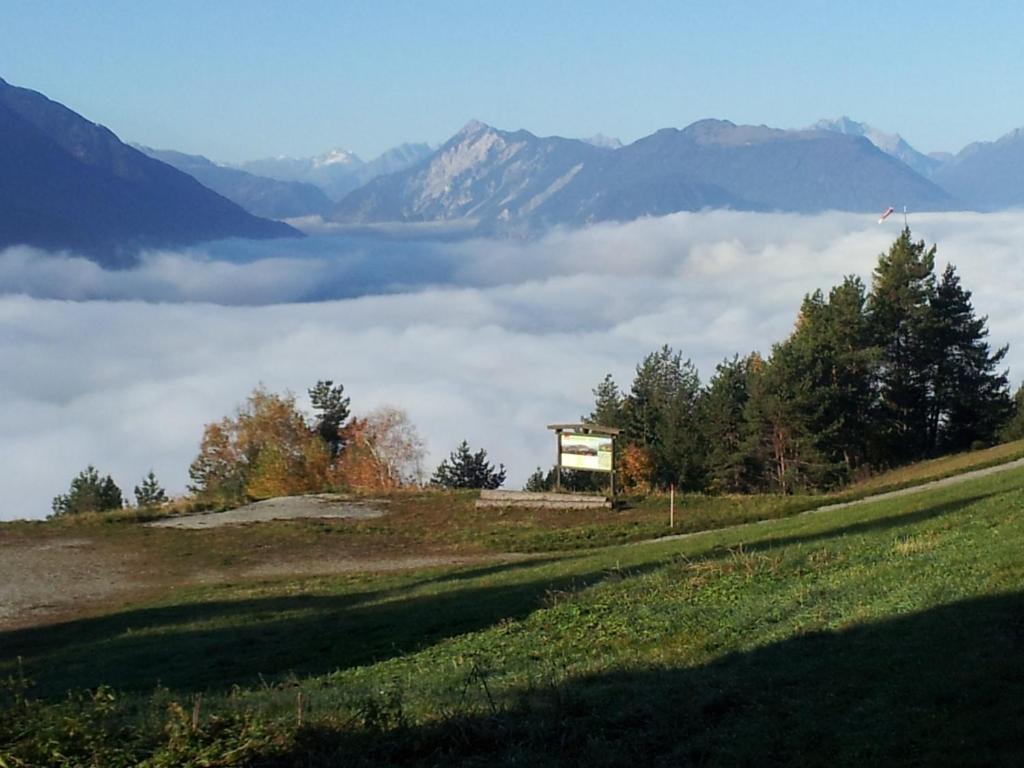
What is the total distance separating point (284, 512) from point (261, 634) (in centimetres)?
1983

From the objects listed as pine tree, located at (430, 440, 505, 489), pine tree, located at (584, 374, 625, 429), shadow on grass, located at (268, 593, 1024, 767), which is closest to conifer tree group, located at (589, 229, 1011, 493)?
pine tree, located at (584, 374, 625, 429)

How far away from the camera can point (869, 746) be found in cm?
682

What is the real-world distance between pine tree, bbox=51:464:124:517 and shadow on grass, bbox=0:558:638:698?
1848 inches

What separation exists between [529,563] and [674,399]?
48.7 m

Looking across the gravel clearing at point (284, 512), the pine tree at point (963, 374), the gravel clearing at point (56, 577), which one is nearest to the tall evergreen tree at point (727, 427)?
the pine tree at point (963, 374)

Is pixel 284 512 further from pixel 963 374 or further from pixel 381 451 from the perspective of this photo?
pixel 381 451

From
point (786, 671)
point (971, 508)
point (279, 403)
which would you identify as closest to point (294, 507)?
point (971, 508)

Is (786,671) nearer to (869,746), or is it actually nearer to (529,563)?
(869,746)

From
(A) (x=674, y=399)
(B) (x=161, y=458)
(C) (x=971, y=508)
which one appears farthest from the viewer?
(B) (x=161, y=458)

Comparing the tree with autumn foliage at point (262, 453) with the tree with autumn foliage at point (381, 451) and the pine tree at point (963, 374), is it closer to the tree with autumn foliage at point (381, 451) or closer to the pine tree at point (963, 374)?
the tree with autumn foliage at point (381, 451)

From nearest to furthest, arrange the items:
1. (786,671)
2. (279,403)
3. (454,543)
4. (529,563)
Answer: (786,671) < (529,563) < (454,543) < (279,403)

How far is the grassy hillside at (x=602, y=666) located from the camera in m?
7.02

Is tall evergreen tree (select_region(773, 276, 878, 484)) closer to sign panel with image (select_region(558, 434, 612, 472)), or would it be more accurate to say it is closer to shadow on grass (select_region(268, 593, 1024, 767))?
sign panel with image (select_region(558, 434, 612, 472))

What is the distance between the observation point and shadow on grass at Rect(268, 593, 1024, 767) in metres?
6.84
